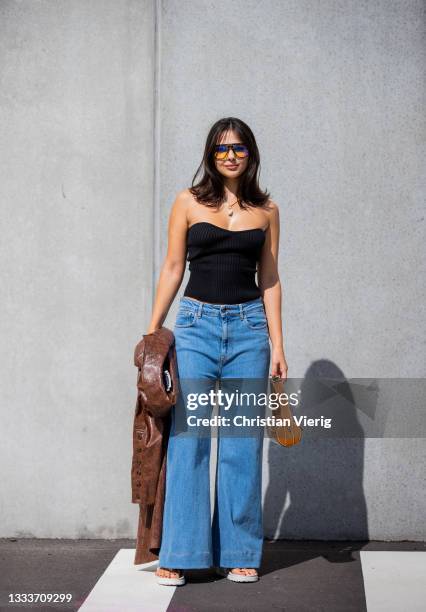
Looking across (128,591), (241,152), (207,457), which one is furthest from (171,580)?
(241,152)

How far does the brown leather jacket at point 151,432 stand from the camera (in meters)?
4.18

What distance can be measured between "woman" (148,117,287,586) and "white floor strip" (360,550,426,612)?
23.1 inches

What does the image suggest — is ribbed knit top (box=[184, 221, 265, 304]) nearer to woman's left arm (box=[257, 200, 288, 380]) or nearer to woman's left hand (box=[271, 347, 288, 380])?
woman's left arm (box=[257, 200, 288, 380])

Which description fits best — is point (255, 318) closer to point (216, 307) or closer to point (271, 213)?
point (216, 307)

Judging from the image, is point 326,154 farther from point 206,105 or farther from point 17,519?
point 17,519

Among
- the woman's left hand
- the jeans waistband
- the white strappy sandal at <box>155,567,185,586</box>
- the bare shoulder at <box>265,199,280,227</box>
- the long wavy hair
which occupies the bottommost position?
the white strappy sandal at <box>155,567,185,586</box>

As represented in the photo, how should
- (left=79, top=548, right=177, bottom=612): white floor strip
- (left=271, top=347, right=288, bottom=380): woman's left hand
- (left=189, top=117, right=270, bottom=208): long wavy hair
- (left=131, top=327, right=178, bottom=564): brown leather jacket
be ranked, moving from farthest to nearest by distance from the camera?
(left=271, top=347, right=288, bottom=380): woman's left hand
(left=189, top=117, right=270, bottom=208): long wavy hair
(left=131, top=327, right=178, bottom=564): brown leather jacket
(left=79, top=548, right=177, bottom=612): white floor strip

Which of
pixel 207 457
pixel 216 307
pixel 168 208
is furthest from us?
pixel 168 208

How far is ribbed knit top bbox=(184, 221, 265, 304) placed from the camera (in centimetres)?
425

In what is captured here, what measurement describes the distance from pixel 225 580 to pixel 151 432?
0.82m

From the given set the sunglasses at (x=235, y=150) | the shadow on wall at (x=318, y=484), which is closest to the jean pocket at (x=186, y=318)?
the sunglasses at (x=235, y=150)

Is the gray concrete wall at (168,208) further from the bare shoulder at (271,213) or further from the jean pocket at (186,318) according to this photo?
the jean pocket at (186,318)

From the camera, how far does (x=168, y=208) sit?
5.29 m

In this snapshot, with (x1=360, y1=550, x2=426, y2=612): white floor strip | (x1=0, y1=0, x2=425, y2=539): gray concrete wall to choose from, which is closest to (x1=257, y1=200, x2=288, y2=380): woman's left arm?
(x1=0, y1=0, x2=425, y2=539): gray concrete wall
